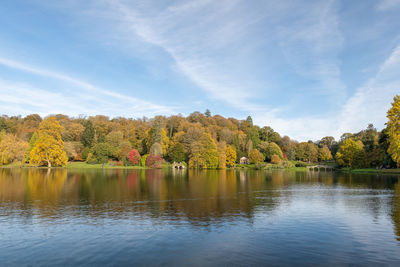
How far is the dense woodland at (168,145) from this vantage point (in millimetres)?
83875

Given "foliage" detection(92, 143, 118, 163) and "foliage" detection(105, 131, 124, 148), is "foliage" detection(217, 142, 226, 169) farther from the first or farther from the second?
→ "foliage" detection(92, 143, 118, 163)

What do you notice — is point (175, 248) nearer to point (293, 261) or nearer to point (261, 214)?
point (293, 261)

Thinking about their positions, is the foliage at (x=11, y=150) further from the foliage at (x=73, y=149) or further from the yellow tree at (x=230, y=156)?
the yellow tree at (x=230, y=156)

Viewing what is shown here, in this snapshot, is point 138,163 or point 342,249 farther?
point 138,163

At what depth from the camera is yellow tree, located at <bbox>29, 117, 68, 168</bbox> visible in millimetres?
82625

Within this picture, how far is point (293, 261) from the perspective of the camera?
12109 millimetres

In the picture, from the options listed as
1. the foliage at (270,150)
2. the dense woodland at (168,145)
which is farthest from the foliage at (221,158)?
the foliage at (270,150)

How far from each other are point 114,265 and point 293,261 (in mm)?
7813

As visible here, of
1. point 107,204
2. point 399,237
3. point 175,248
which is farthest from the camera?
point 107,204

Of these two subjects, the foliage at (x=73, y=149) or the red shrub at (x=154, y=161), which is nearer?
the red shrub at (x=154, y=161)

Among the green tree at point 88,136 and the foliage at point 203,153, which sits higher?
the green tree at point 88,136

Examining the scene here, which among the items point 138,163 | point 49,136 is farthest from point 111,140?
point 49,136

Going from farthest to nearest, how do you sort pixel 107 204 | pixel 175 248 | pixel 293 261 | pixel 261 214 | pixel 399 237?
pixel 107 204 < pixel 261 214 < pixel 399 237 < pixel 175 248 < pixel 293 261

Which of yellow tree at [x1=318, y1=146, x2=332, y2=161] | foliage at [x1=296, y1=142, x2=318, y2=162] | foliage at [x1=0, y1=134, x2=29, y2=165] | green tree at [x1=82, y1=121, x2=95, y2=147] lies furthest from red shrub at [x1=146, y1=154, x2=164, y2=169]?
yellow tree at [x1=318, y1=146, x2=332, y2=161]
